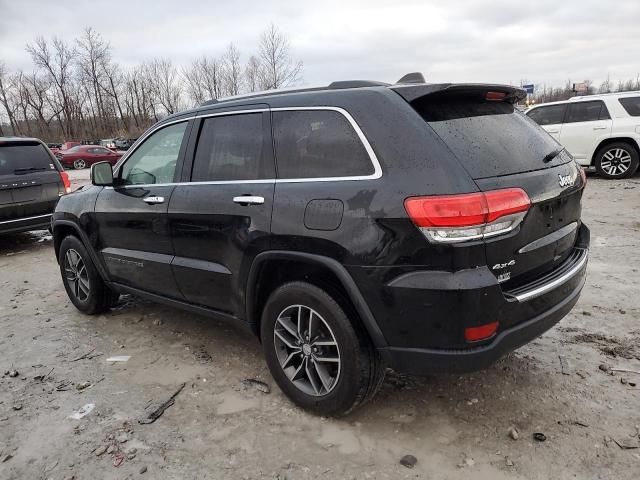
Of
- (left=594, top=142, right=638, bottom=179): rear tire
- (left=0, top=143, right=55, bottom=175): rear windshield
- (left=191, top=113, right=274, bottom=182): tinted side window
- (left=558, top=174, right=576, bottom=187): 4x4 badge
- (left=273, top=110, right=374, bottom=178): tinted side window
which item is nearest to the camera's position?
(left=273, top=110, right=374, bottom=178): tinted side window

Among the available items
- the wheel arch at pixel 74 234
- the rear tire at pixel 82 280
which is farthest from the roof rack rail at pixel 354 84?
the rear tire at pixel 82 280

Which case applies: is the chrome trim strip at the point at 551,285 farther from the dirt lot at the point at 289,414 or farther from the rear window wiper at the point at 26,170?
the rear window wiper at the point at 26,170

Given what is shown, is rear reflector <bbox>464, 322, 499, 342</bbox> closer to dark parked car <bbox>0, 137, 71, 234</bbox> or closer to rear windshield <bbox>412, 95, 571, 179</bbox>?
rear windshield <bbox>412, 95, 571, 179</bbox>

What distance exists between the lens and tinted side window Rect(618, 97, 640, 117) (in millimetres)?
10648

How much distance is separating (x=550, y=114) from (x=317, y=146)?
11.0 metres

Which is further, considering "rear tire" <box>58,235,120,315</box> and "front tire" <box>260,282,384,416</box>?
"rear tire" <box>58,235,120,315</box>

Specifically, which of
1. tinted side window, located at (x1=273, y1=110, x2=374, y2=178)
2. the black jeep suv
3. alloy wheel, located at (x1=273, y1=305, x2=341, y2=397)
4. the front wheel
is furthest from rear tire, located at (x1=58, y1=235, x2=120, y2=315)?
the front wheel

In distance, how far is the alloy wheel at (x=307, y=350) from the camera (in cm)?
275

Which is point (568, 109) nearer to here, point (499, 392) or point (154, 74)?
point (499, 392)

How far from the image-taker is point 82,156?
26.4m

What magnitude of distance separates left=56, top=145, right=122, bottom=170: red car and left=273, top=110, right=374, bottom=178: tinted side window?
83.7 feet

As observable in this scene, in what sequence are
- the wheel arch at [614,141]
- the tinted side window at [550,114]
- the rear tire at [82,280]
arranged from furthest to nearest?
the tinted side window at [550,114], the wheel arch at [614,141], the rear tire at [82,280]

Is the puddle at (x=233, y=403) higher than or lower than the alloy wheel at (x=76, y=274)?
lower

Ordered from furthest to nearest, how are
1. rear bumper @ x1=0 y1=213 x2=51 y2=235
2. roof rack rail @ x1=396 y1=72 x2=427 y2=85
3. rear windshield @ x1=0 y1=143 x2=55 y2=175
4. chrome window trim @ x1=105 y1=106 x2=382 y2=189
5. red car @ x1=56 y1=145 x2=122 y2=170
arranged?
red car @ x1=56 y1=145 x2=122 y2=170, rear windshield @ x1=0 y1=143 x2=55 y2=175, rear bumper @ x1=0 y1=213 x2=51 y2=235, roof rack rail @ x1=396 y1=72 x2=427 y2=85, chrome window trim @ x1=105 y1=106 x2=382 y2=189
